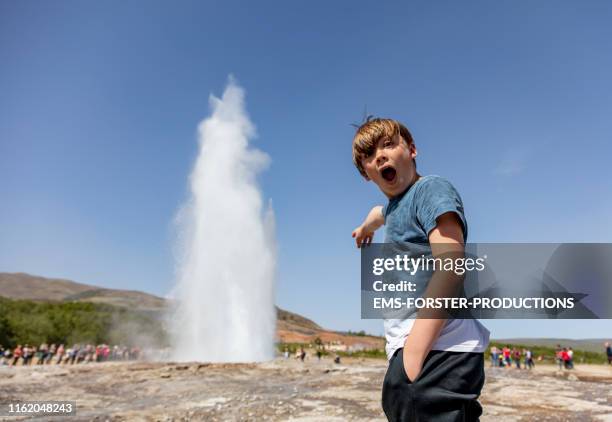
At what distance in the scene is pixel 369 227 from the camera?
1.96 m

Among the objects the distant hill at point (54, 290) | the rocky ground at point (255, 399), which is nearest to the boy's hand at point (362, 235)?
the rocky ground at point (255, 399)

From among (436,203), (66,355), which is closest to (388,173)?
(436,203)

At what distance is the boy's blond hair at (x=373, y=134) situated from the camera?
149 centimetres

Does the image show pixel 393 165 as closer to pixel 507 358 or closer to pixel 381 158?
pixel 381 158

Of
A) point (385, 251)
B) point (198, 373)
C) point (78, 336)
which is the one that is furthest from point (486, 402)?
point (78, 336)

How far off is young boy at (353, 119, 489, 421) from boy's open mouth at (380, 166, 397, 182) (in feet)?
0.11

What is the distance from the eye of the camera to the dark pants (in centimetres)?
113

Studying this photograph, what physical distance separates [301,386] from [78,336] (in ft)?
112

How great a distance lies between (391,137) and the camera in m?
1.48

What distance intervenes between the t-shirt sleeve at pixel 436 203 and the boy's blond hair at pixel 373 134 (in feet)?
0.88

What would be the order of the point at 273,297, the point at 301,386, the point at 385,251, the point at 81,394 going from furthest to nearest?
the point at 273,297, the point at 301,386, the point at 81,394, the point at 385,251

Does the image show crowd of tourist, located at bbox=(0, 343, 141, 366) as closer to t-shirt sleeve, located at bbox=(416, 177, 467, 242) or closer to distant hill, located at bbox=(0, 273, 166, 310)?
t-shirt sleeve, located at bbox=(416, 177, 467, 242)

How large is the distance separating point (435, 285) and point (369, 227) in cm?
79

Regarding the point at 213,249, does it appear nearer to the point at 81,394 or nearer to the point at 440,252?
the point at 81,394
